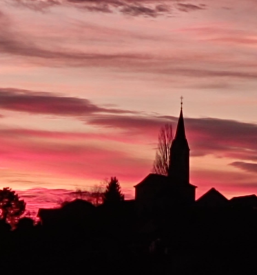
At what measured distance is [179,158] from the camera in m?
127

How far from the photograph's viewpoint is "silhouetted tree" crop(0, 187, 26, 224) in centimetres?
11362

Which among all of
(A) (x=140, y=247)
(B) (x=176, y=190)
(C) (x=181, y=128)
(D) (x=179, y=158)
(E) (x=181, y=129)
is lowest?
(A) (x=140, y=247)

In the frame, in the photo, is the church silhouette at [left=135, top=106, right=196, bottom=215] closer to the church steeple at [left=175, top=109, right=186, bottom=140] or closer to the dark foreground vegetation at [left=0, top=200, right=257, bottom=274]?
the church steeple at [left=175, top=109, right=186, bottom=140]

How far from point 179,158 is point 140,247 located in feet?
181

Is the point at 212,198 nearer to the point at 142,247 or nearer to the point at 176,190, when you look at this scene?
the point at 176,190

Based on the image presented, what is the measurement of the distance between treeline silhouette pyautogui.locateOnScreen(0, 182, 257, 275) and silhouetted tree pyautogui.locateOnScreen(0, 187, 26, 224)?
100 feet

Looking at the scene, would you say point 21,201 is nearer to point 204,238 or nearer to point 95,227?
point 95,227

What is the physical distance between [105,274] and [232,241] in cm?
1202

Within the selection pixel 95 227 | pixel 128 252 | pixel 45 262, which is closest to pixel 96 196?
pixel 95 227

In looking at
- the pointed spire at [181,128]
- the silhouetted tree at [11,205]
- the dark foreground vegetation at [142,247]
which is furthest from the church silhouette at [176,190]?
the dark foreground vegetation at [142,247]

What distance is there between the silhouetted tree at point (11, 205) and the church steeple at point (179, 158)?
18.3 meters

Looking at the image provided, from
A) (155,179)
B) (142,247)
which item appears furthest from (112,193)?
(142,247)

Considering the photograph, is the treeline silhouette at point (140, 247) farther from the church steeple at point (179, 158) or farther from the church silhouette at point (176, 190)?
the church steeple at point (179, 158)

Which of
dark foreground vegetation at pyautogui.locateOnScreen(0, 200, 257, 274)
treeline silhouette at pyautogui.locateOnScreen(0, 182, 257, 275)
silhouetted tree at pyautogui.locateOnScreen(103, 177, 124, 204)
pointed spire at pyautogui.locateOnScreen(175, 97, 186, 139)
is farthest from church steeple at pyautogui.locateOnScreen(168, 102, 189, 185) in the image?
dark foreground vegetation at pyautogui.locateOnScreen(0, 200, 257, 274)
